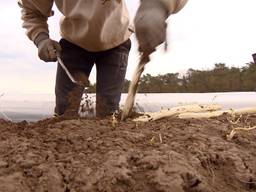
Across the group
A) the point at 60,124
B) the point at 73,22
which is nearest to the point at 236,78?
the point at 73,22

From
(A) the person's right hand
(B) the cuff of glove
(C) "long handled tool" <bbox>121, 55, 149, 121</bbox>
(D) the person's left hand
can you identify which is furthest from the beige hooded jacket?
(D) the person's left hand

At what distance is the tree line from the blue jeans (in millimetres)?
908

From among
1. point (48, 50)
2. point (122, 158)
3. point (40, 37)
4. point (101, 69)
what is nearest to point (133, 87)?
point (122, 158)

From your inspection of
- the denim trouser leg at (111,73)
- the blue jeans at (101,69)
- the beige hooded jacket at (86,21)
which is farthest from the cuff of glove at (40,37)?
the denim trouser leg at (111,73)

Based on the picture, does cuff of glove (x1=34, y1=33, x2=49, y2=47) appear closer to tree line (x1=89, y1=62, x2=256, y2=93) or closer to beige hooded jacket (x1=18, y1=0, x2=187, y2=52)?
beige hooded jacket (x1=18, y1=0, x2=187, y2=52)

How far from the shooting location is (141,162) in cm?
151

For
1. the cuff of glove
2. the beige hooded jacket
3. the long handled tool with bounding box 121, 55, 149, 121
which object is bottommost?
the long handled tool with bounding box 121, 55, 149, 121

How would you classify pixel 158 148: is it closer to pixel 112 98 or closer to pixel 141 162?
pixel 141 162

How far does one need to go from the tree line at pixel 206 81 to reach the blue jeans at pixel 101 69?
908mm

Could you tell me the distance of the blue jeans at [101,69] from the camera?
291 cm

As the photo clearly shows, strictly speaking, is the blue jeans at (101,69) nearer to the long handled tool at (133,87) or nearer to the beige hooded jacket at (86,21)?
the beige hooded jacket at (86,21)

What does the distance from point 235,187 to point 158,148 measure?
247 mm

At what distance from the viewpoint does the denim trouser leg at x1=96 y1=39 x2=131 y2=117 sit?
114 inches

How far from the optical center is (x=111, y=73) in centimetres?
294
